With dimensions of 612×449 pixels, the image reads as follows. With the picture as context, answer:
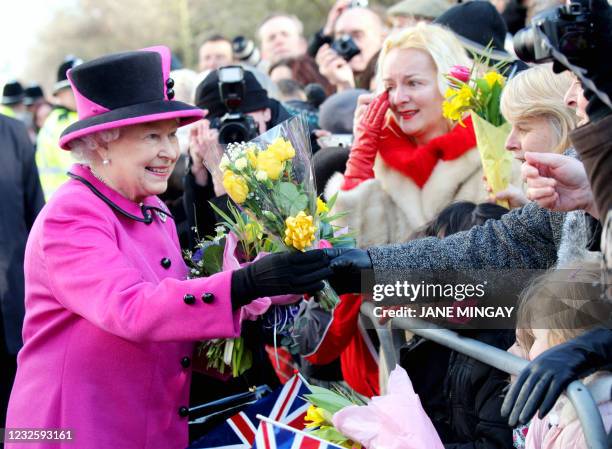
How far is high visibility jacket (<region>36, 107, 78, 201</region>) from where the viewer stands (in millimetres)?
7422

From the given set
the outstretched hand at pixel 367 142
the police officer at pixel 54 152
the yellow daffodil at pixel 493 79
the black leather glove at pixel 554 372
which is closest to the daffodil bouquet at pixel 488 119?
the yellow daffodil at pixel 493 79

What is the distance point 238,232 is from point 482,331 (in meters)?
0.83

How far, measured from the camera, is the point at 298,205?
2811 mm

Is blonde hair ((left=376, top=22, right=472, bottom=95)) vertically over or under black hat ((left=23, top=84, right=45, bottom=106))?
over

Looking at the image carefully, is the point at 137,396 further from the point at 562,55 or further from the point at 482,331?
Result: the point at 562,55

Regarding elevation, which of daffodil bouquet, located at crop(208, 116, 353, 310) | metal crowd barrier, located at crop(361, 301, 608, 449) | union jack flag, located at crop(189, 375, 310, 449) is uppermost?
daffodil bouquet, located at crop(208, 116, 353, 310)

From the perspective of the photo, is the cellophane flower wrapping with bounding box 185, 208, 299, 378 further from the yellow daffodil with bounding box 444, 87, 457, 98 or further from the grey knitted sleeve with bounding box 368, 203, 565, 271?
the yellow daffodil with bounding box 444, 87, 457, 98

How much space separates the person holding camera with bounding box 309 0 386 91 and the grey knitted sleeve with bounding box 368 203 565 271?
3.27m

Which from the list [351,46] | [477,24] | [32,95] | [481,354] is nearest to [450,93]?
[477,24]

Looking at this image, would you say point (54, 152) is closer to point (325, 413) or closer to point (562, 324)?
point (325, 413)

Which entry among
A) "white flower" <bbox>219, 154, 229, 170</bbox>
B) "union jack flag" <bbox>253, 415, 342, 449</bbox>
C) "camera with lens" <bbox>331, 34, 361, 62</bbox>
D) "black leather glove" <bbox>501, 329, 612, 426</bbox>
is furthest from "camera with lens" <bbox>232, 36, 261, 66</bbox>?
"black leather glove" <bbox>501, 329, 612, 426</bbox>

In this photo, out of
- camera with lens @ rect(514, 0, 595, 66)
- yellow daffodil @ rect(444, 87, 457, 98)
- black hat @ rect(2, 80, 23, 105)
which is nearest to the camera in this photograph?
camera with lens @ rect(514, 0, 595, 66)

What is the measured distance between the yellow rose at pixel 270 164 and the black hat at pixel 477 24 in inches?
80.1

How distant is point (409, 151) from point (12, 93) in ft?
28.7
